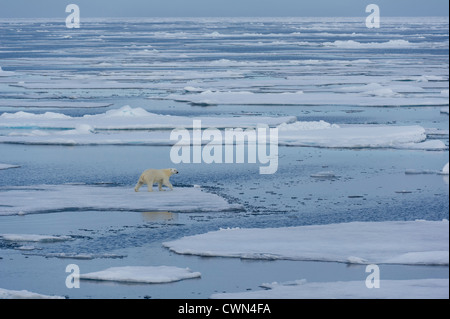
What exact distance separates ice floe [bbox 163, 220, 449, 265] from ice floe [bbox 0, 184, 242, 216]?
3.25 ft

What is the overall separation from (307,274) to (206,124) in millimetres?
7520

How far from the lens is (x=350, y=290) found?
504 cm

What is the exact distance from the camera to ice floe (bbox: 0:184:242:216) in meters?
7.41

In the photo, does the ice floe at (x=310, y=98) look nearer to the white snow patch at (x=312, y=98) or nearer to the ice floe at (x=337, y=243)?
the white snow patch at (x=312, y=98)

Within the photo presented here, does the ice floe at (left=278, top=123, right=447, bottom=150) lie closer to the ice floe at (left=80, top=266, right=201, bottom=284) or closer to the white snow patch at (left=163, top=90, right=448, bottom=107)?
the white snow patch at (left=163, top=90, right=448, bottom=107)

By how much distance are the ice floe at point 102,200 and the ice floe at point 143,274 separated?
5.92 ft

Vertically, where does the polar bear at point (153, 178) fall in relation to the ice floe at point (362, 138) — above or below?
below

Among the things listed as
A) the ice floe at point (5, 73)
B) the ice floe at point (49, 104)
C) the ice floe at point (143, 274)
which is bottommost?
the ice floe at point (143, 274)

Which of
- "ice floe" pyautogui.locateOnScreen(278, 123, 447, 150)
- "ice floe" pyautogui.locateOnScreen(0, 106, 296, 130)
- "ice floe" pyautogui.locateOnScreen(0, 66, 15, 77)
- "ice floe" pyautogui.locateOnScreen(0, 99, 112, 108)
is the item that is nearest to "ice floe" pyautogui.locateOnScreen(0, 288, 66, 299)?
"ice floe" pyautogui.locateOnScreen(278, 123, 447, 150)

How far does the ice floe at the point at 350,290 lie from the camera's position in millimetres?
4891

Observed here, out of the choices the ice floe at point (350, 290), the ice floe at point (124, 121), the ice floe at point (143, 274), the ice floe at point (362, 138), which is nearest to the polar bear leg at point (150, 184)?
the ice floe at point (143, 274)

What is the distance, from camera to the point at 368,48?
39.6 metres
